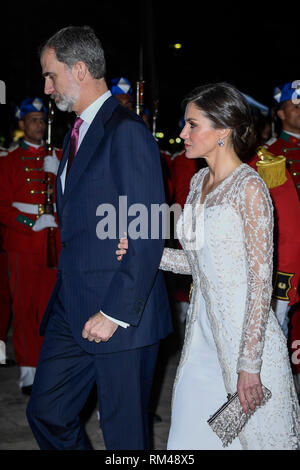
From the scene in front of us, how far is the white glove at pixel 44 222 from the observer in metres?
5.07

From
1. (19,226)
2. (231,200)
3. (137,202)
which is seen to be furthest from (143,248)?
(19,226)

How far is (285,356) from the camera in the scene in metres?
2.47

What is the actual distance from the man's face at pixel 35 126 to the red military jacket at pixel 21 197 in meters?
0.20

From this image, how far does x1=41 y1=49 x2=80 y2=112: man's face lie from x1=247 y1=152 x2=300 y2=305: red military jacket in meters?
1.31

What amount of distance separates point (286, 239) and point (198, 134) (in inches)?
51.4

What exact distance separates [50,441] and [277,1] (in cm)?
1317

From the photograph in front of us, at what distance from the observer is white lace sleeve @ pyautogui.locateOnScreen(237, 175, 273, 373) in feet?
7.64

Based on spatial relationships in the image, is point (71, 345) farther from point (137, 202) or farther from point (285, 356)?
point (285, 356)

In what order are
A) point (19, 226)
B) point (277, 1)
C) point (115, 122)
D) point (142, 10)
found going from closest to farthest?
point (115, 122) < point (19, 226) < point (142, 10) < point (277, 1)

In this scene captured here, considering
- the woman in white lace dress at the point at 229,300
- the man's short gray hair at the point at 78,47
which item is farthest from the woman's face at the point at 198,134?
the man's short gray hair at the point at 78,47

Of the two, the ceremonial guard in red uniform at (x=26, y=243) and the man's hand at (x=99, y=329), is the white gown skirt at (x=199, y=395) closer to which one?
the man's hand at (x=99, y=329)

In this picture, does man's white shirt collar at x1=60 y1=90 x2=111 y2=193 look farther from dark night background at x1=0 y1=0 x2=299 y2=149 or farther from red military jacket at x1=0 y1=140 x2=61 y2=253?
dark night background at x1=0 y1=0 x2=299 y2=149

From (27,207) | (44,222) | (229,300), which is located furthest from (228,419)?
(27,207)

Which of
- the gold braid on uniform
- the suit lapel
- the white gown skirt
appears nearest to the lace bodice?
the white gown skirt
